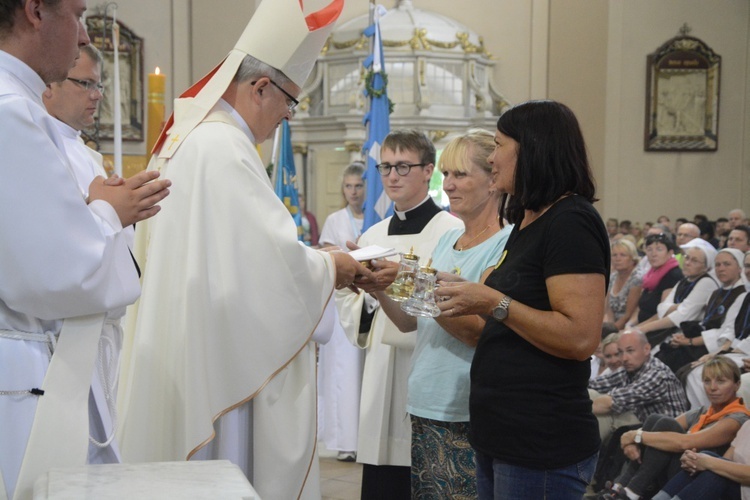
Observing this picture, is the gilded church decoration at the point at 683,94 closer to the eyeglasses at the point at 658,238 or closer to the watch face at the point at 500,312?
the eyeglasses at the point at 658,238

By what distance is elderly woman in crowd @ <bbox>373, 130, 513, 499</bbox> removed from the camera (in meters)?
2.71

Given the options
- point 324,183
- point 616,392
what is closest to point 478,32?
point 324,183

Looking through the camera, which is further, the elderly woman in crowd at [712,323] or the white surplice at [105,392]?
the elderly woman in crowd at [712,323]

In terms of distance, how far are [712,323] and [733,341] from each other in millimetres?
577

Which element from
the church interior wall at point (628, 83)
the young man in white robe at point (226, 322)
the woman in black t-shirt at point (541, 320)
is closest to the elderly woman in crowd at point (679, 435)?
the woman in black t-shirt at point (541, 320)

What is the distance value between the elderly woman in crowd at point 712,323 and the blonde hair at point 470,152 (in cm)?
340

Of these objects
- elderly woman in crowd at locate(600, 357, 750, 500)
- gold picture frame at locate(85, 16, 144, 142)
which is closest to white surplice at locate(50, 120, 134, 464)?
elderly woman in crowd at locate(600, 357, 750, 500)

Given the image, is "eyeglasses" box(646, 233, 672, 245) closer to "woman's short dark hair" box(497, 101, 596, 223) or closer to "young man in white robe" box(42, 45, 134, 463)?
"young man in white robe" box(42, 45, 134, 463)

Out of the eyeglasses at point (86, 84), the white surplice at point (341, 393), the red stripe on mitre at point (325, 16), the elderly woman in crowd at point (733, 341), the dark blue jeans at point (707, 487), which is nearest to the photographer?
the red stripe on mitre at point (325, 16)

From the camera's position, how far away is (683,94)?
51.2 ft

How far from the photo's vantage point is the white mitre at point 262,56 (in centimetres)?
→ 272

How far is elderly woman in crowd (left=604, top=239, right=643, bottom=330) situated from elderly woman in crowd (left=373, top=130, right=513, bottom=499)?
5.45 metres

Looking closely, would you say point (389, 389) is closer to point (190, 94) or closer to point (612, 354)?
point (190, 94)

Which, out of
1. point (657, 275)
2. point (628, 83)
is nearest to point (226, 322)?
point (657, 275)
